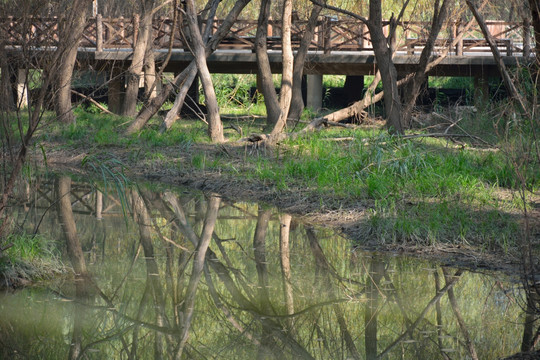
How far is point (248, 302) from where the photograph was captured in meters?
5.78

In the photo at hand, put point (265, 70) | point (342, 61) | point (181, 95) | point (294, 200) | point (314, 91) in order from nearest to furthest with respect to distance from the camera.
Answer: point (294, 200), point (181, 95), point (265, 70), point (342, 61), point (314, 91)

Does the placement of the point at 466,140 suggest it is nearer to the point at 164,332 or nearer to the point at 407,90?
the point at 407,90

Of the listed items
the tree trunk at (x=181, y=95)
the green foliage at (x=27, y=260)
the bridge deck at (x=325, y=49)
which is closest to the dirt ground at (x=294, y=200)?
the tree trunk at (x=181, y=95)

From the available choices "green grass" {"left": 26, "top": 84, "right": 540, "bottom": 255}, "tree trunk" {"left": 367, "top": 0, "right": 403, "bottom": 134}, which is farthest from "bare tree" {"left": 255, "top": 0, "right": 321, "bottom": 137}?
"tree trunk" {"left": 367, "top": 0, "right": 403, "bottom": 134}

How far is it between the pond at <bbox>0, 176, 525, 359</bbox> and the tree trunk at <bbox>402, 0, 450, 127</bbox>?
6748 millimetres

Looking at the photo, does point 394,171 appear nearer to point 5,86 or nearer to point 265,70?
point 5,86

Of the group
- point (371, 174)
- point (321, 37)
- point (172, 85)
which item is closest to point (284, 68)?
point (172, 85)

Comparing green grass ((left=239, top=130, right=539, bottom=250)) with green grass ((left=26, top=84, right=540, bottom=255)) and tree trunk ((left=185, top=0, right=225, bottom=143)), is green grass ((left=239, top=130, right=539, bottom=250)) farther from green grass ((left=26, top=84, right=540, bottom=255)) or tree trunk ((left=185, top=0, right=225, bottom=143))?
tree trunk ((left=185, top=0, right=225, bottom=143))

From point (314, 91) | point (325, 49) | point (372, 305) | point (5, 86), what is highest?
point (325, 49)

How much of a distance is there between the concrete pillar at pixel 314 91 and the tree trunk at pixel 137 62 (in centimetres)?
502

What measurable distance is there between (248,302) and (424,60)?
9.61m

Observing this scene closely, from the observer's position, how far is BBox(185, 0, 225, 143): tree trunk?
13.1 meters

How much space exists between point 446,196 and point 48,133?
8865 mm

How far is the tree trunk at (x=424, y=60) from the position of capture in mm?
13516
